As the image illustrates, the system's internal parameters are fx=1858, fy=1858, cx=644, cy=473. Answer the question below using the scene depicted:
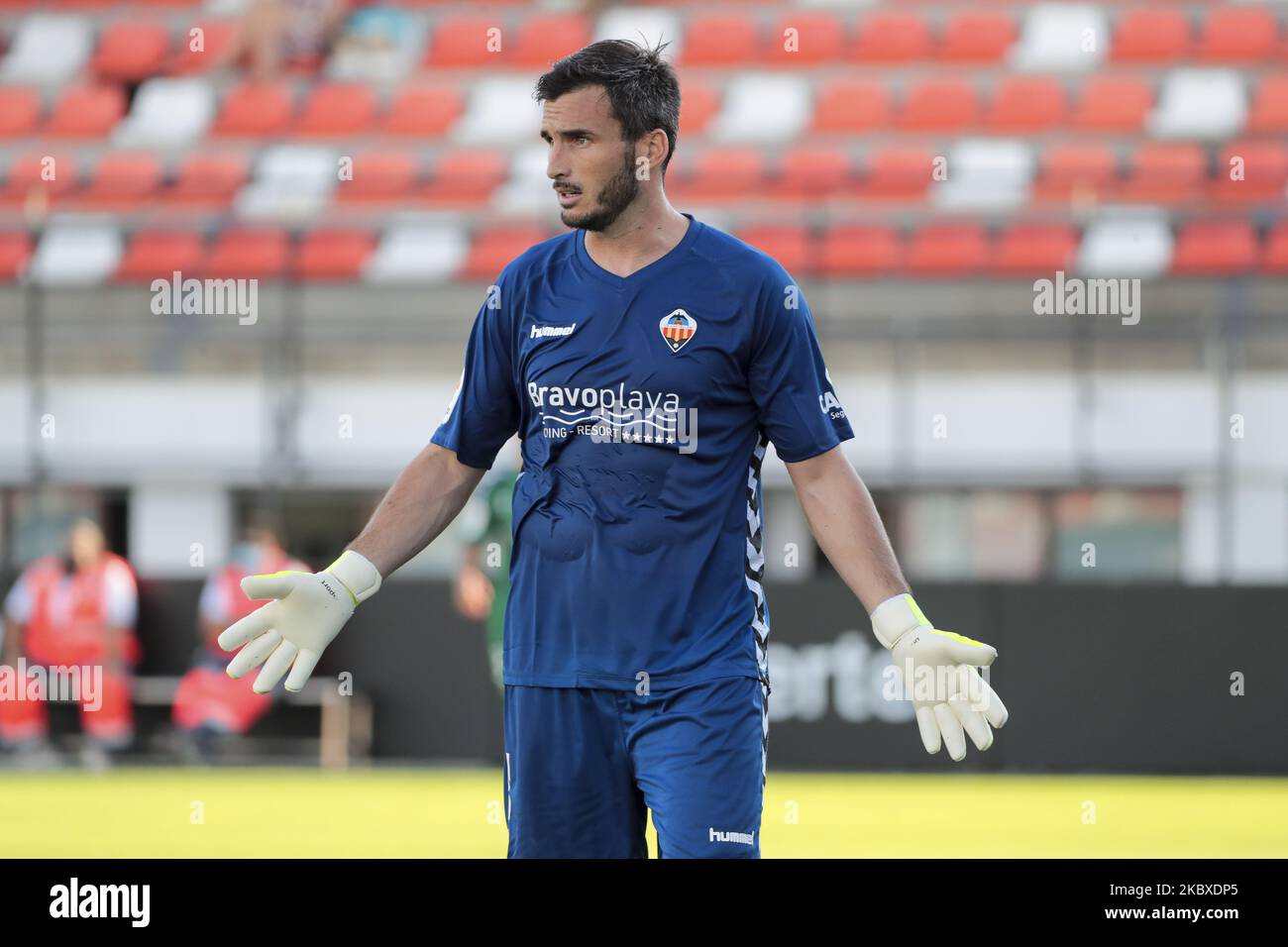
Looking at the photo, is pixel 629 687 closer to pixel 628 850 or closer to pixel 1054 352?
pixel 628 850

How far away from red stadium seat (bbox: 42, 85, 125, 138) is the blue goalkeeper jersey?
53.9 ft

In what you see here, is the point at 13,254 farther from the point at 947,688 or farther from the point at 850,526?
the point at 947,688

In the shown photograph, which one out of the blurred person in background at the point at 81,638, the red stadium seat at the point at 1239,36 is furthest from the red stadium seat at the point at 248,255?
the red stadium seat at the point at 1239,36

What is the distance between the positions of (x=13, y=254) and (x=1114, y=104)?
1078 cm

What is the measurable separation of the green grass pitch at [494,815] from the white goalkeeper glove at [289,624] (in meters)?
5.05

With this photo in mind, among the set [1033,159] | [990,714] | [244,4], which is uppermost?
[244,4]

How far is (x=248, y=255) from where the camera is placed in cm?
1678

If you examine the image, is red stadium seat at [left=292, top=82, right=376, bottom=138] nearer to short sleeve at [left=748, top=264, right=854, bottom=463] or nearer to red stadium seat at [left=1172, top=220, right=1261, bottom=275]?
red stadium seat at [left=1172, top=220, right=1261, bottom=275]

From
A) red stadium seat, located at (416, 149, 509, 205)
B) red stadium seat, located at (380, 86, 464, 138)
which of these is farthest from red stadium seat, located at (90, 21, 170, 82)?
red stadium seat, located at (416, 149, 509, 205)

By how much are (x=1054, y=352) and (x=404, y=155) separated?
723cm

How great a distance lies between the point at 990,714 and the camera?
13.7ft

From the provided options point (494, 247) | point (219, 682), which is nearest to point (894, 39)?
point (494, 247)

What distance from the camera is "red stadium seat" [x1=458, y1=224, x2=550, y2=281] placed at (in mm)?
16703
